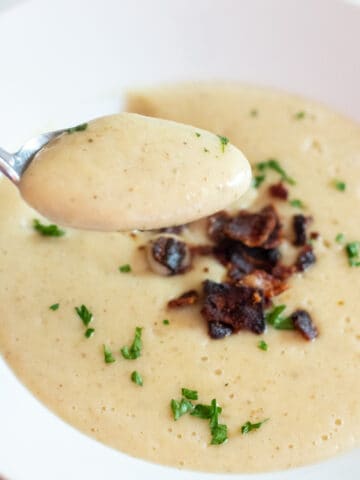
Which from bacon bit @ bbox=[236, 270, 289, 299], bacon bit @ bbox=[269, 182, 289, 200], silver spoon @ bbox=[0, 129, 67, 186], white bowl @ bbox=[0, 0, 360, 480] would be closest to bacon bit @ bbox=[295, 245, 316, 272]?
bacon bit @ bbox=[236, 270, 289, 299]

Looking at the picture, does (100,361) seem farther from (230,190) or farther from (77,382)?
(230,190)

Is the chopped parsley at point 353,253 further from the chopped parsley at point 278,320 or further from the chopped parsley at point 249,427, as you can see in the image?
the chopped parsley at point 249,427

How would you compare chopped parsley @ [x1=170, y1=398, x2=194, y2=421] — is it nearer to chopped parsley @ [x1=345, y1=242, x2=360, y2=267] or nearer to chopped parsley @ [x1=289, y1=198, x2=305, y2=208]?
chopped parsley @ [x1=345, y1=242, x2=360, y2=267]

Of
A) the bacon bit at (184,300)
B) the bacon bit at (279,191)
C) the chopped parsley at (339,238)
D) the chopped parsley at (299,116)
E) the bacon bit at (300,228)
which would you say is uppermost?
the chopped parsley at (299,116)

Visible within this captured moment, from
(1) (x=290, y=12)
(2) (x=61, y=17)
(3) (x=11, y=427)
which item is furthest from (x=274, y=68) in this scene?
(3) (x=11, y=427)

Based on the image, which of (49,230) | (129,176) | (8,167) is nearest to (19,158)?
(8,167)

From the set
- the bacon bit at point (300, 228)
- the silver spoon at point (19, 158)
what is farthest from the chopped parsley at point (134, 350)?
the bacon bit at point (300, 228)

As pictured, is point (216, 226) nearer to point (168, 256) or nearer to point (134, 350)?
point (168, 256)

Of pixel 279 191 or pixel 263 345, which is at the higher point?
pixel 279 191
